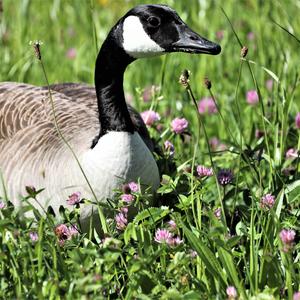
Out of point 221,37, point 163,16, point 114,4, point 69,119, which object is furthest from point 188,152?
point 114,4

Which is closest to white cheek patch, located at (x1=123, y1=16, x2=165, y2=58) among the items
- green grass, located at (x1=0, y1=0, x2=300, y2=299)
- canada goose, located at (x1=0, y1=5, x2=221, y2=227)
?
canada goose, located at (x1=0, y1=5, x2=221, y2=227)

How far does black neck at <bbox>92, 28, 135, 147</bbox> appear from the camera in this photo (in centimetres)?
381

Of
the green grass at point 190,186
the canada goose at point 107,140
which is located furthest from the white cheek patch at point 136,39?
the green grass at point 190,186

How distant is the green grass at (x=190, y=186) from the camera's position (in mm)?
2760

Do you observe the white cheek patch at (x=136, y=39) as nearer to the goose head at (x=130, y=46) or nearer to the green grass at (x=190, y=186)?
the goose head at (x=130, y=46)

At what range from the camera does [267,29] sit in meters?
6.29

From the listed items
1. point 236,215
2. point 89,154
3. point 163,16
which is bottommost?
point 236,215

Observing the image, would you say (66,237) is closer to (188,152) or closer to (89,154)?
(89,154)

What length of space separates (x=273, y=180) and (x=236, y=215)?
24 centimetres

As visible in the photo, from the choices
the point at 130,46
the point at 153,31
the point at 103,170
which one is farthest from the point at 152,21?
the point at 103,170

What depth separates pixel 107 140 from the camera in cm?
376

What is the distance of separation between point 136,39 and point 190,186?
72 centimetres

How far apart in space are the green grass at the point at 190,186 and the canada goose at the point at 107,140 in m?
0.20

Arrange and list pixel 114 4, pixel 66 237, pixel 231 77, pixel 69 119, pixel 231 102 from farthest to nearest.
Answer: pixel 114 4 → pixel 231 77 → pixel 231 102 → pixel 69 119 → pixel 66 237
